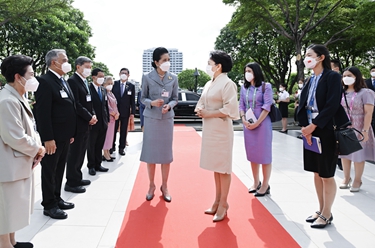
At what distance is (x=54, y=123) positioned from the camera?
3.19 metres

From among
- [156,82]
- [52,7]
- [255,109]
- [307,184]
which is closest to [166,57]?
[156,82]

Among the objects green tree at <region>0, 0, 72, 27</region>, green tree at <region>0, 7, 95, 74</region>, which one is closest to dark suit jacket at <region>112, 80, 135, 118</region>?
green tree at <region>0, 0, 72, 27</region>

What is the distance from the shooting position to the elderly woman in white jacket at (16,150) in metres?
2.22

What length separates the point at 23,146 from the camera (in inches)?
89.3

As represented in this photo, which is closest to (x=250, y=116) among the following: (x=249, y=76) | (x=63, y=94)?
(x=249, y=76)

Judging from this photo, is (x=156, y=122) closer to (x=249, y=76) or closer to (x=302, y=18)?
(x=249, y=76)

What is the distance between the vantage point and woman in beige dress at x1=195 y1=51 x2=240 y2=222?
2957 millimetres

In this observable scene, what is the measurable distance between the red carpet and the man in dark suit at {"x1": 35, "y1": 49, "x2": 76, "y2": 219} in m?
0.84

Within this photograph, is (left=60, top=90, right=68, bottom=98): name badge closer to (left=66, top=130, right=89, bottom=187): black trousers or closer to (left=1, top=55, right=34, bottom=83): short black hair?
(left=1, top=55, right=34, bottom=83): short black hair

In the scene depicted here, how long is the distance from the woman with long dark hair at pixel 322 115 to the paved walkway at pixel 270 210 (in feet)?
0.75

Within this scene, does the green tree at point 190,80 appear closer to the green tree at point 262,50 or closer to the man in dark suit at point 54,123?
the green tree at point 262,50

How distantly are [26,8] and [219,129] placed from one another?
11.5 meters

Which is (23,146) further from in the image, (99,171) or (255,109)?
(99,171)

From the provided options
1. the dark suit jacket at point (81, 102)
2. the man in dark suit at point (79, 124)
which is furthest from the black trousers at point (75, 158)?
the dark suit jacket at point (81, 102)
